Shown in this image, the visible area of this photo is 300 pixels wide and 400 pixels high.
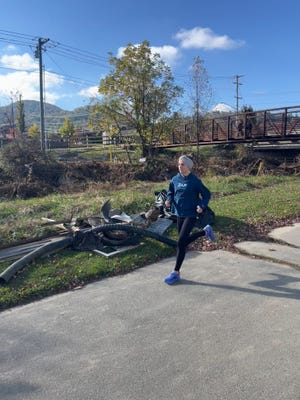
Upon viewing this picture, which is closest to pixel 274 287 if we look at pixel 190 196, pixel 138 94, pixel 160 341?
pixel 190 196

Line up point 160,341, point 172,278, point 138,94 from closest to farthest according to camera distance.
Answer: point 160,341, point 172,278, point 138,94

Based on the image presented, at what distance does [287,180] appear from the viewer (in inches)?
642

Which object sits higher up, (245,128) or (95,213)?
(245,128)

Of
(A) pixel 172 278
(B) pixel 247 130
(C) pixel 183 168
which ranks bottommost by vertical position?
(A) pixel 172 278

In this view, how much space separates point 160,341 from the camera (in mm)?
3375

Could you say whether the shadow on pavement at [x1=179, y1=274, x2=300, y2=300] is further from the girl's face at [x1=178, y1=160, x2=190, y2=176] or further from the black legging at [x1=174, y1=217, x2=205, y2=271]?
the girl's face at [x1=178, y1=160, x2=190, y2=176]

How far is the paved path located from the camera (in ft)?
8.95

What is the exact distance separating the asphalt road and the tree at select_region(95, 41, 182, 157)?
60.0ft

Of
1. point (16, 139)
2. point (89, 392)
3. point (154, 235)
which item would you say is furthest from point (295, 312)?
point (16, 139)

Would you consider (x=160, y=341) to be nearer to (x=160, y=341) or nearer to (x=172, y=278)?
(x=160, y=341)

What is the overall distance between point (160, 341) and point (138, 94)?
1990 centimetres

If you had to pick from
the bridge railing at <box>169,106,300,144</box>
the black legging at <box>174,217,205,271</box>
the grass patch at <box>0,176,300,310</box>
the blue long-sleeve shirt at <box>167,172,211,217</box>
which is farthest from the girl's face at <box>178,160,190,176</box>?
the bridge railing at <box>169,106,300,144</box>

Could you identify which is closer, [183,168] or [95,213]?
[183,168]

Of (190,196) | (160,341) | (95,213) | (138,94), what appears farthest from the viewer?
(138,94)
